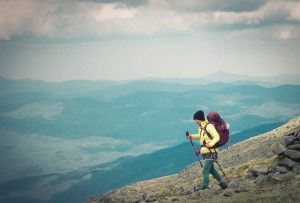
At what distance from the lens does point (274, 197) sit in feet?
77.6

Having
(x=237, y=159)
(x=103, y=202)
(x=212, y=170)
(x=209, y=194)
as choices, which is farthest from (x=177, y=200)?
(x=237, y=159)

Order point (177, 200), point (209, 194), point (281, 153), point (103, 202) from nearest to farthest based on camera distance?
1. point (209, 194)
2. point (177, 200)
3. point (281, 153)
4. point (103, 202)

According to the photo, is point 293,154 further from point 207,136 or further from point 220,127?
point 207,136

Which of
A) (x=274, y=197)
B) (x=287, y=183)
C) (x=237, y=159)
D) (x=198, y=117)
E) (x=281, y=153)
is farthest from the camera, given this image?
(x=237, y=159)

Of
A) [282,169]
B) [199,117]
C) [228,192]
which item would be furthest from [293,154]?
[199,117]

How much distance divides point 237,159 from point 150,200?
65137 millimetres

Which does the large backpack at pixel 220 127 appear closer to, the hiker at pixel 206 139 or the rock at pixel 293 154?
the hiker at pixel 206 139

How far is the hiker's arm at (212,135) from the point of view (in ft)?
82.4

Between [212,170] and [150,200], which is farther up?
[212,170]

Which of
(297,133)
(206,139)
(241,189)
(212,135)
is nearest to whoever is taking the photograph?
(212,135)

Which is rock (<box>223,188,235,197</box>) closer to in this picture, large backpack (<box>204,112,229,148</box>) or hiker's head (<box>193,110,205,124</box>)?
large backpack (<box>204,112,229,148</box>)

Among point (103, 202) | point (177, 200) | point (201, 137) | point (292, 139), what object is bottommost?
point (103, 202)

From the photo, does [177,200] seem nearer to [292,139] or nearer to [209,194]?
[209,194]

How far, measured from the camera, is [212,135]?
83.6 ft
